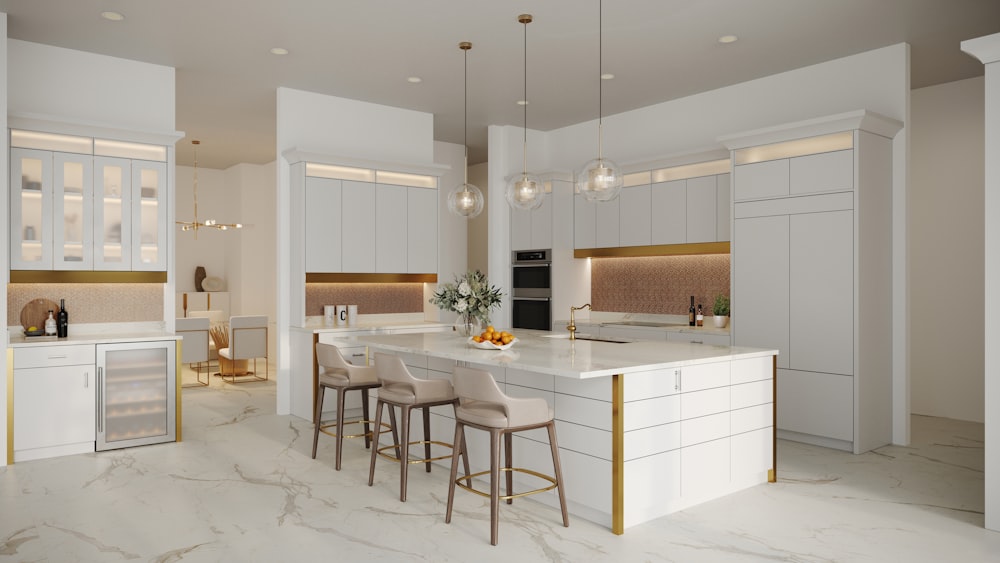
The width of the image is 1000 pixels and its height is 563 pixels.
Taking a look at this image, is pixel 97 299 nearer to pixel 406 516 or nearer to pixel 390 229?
pixel 390 229

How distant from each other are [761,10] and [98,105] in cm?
528

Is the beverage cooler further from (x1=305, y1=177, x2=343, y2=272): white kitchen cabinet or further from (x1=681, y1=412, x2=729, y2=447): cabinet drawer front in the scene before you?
(x1=681, y1=412, x2=729, y2=447): cabinet drawer front

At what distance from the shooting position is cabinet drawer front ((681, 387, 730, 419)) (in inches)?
156

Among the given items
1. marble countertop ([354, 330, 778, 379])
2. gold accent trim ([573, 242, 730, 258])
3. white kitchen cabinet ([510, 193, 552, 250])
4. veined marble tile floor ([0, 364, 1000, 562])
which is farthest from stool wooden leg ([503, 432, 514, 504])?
white kitchen cabinet ([510, 193, 552, 250])

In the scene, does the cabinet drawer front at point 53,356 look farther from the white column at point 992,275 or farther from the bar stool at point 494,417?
the white column at point 992,275

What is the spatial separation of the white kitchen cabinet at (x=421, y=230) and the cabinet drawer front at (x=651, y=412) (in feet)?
13.7

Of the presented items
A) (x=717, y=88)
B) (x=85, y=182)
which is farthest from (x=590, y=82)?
(x=85, y=182)

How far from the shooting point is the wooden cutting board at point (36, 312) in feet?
18.3

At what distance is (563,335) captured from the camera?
543 centimetres

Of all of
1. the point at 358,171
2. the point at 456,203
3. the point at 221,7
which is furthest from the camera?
the point at 358,171

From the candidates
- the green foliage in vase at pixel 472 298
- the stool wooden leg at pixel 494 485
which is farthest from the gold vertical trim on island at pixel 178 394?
the stool wooden leg at pixel 494 485

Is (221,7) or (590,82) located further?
(590,82)

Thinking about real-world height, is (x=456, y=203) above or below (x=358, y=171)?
below

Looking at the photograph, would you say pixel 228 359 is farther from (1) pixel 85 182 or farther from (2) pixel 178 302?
(1) pixel 85 182
